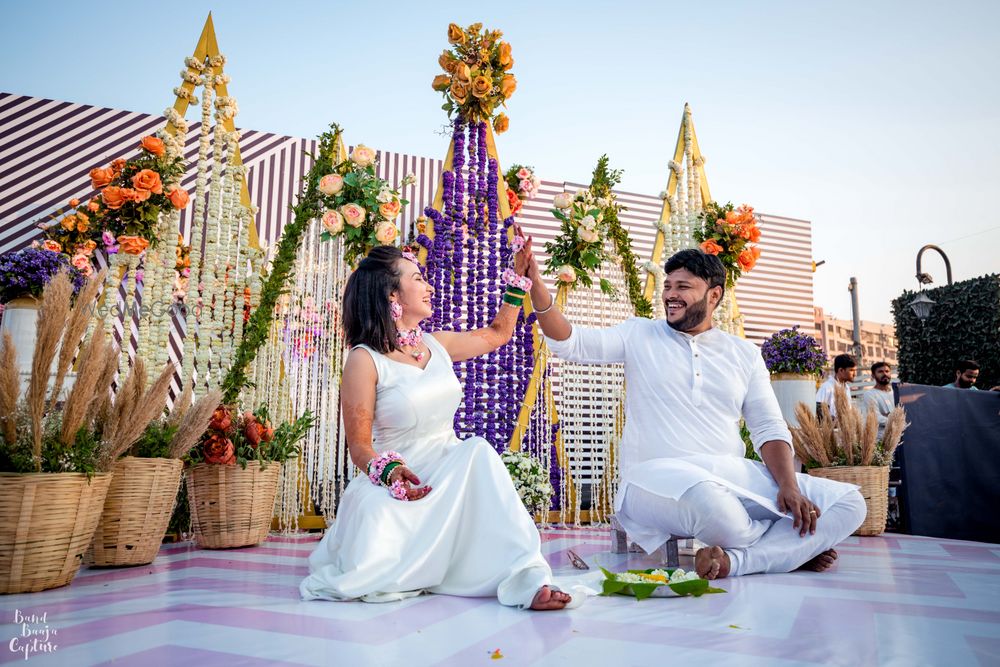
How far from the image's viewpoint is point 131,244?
3721mm

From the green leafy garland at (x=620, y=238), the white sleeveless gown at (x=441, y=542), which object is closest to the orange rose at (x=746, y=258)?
the green leafy garland at (x=620, y=238)

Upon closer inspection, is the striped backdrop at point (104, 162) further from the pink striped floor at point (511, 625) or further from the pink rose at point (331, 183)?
the pink striped floor at point (511, 625)

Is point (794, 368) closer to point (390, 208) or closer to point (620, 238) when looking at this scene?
point (620, 238)

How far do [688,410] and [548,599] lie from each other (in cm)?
128

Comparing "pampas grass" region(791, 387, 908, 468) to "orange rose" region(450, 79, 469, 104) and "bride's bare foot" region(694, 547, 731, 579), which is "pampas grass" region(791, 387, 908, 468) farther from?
"orange rose" region(450, 79, 469, 104)

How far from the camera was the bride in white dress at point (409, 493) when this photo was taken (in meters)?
2.08

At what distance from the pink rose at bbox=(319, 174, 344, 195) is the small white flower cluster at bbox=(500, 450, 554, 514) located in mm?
1968

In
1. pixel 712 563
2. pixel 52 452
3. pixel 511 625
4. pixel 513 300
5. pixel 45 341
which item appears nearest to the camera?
pixel 511 625

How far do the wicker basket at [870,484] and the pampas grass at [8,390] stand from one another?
13.5ft

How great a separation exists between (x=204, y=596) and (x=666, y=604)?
1.46m

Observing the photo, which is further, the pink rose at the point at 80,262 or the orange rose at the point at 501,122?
the orange rose at the point at 501,122

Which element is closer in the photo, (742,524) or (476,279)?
(742,524)

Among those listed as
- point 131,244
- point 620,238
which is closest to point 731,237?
point 620,238

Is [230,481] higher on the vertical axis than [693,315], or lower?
lower
